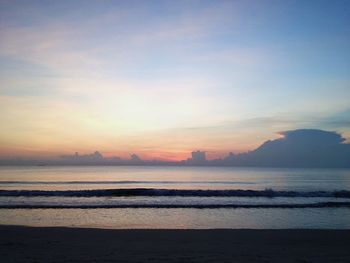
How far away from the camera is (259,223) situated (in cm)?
1606
